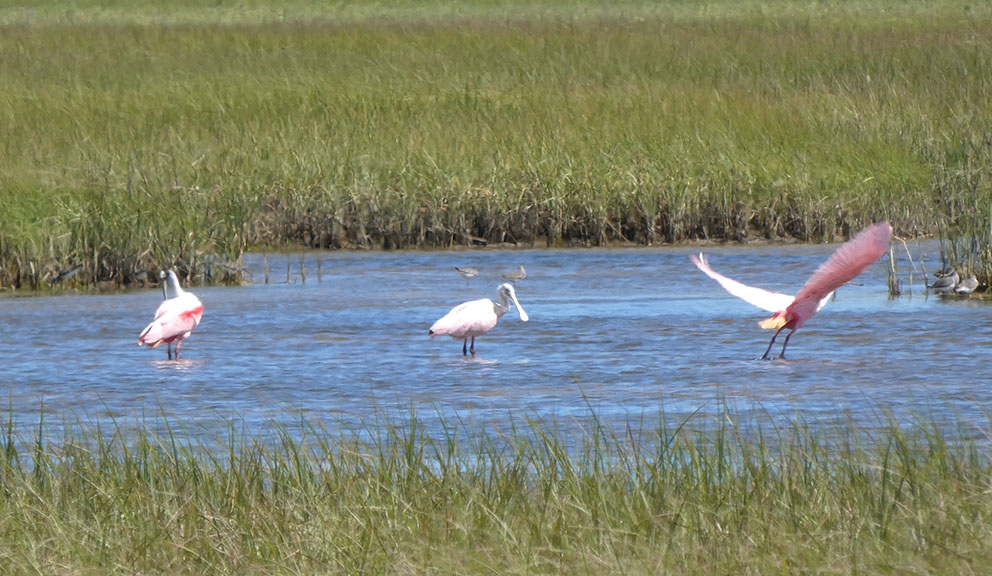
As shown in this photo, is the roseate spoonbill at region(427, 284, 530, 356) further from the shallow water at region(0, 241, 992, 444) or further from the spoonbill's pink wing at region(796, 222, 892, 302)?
the spoonbill's pink wing at region(796, 222, 892, 302)

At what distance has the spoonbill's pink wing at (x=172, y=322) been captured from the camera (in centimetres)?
990

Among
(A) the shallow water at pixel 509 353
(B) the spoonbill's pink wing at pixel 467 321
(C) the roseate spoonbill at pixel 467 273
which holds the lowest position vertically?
(A) the shallow water at pixel 509 353

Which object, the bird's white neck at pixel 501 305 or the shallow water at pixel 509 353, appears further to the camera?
the bird's white neck at pixel 501 305

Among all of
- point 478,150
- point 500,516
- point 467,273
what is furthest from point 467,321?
point 478,150

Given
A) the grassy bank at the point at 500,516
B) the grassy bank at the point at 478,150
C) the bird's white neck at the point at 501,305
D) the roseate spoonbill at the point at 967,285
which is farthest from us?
the grassy bank at the point at 478,150

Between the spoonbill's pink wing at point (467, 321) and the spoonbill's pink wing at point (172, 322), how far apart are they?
55.8 inches

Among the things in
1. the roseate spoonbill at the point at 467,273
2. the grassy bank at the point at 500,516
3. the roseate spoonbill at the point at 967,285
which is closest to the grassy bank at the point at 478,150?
the roseate spoonbill at the point at 967,285

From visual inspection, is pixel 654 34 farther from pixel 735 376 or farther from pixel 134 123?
pixel 735 376

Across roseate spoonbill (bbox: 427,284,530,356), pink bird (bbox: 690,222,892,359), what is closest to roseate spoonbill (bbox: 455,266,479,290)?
roseate spoonbill (bbox: 427,284,530,356)

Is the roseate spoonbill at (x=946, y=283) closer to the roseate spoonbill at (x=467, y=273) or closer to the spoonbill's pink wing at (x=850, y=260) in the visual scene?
the spoonbill's pink wing at (x=850, y=260)

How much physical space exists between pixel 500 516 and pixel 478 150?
10.7 metres

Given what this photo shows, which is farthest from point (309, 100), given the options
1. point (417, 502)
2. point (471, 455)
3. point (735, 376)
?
point (417, 502)

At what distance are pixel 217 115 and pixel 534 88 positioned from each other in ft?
11.4

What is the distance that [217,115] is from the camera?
17.9 metres
